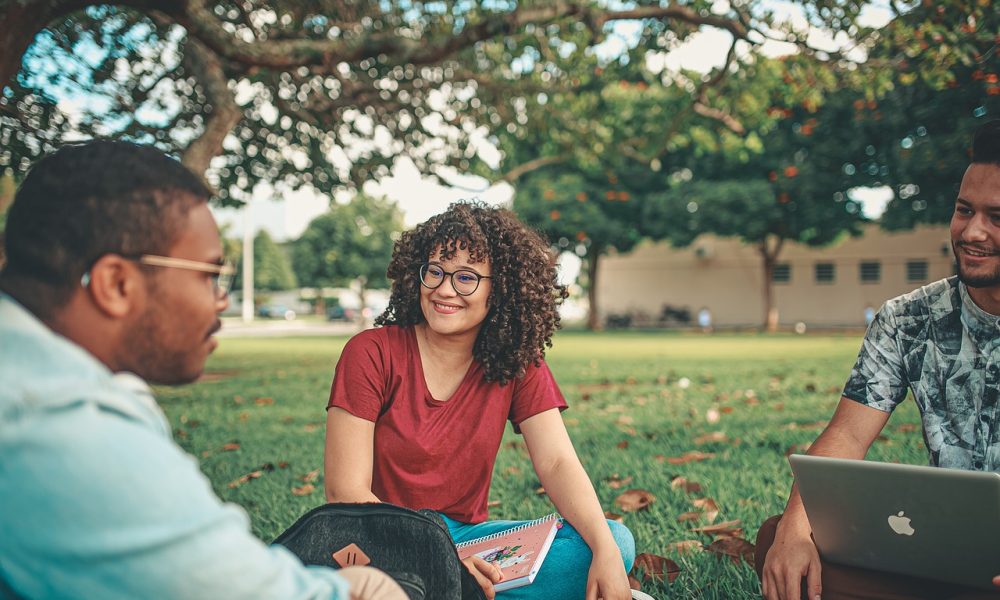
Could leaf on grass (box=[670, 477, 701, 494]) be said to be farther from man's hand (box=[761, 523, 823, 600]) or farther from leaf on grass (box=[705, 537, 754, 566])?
man's hand (box=[761, 523, 823, 600])

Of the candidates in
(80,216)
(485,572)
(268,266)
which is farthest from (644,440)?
(268,266)

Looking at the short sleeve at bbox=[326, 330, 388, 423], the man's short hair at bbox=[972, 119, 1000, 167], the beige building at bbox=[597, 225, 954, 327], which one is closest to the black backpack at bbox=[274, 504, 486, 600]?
the short sleeve at bbox=[326, 330, 388, 423]

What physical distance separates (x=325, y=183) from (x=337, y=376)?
9.50 m

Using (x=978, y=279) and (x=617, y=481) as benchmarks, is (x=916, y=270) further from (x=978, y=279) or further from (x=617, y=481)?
(x=978, y=279)

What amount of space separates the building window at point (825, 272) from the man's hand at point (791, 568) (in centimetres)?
3510

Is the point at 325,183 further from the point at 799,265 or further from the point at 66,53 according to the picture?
the point at 799,265

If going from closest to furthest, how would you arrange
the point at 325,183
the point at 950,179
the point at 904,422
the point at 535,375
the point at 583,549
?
the point at 583,549, the point at 535,375, the point at 904,422, the point at 325,183, the point at 950,179

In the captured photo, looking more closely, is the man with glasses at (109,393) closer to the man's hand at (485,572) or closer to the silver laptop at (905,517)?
the man's hand at (485,572)

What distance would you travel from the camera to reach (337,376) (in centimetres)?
249

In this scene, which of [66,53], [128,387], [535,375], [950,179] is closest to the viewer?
[128,387]

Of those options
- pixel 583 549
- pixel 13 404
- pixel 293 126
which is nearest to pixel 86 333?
pixel 13 404

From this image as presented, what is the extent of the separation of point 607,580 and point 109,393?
5.33ft

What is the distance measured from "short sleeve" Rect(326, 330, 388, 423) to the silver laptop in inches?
52.0

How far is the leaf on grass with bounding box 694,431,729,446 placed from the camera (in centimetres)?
572
